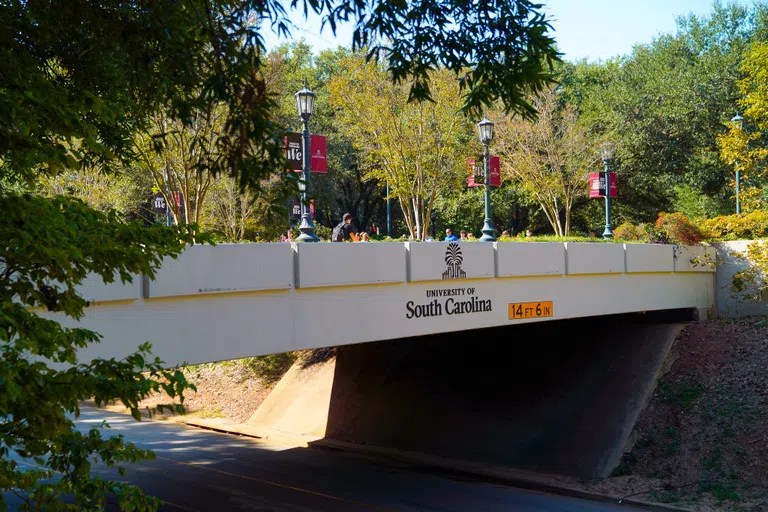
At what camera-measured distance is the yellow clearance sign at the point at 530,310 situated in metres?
16.7

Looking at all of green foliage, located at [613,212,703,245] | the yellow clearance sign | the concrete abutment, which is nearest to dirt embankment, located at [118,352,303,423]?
the concrete abutment

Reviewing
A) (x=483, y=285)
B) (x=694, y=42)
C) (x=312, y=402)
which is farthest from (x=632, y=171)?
(x=483, y=285)

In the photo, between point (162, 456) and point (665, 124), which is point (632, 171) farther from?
point (162, 456)

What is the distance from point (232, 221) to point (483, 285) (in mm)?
14684

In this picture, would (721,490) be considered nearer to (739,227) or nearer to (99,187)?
(739,227)

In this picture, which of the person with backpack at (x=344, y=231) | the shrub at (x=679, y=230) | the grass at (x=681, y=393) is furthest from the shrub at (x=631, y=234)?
the person with backpack at (x=344, y=231)

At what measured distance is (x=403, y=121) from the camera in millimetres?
28875

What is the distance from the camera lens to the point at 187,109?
712 cm

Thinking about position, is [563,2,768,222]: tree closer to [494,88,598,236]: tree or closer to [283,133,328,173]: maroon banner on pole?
[494,88,598,236]: tree

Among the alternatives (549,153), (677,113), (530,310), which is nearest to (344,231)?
(530,310)

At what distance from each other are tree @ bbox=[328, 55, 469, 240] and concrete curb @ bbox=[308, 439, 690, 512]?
28.7 feet

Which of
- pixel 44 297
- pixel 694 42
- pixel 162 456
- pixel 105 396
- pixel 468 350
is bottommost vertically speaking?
pixel 162 456

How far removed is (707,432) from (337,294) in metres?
10.5

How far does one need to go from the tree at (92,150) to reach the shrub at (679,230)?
1663cm
